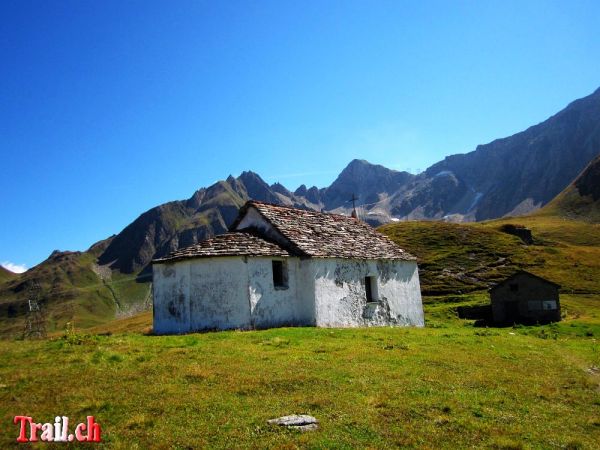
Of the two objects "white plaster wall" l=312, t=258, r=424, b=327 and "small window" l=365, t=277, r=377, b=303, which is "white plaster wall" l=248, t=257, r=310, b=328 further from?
"small window" l=365, t=277, r=377, b=303

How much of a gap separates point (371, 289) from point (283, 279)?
20.6 ft

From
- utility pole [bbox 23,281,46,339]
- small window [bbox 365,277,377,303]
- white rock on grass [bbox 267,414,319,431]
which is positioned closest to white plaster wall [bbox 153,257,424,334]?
small window [bbox 365,277,377,303]

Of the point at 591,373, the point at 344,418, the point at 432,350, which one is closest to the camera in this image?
the point at 344,418

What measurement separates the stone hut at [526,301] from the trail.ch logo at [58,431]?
35.1m

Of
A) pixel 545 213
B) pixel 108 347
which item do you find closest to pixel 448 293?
pixel 108 347

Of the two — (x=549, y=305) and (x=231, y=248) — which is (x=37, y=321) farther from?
(x=549, y=305)

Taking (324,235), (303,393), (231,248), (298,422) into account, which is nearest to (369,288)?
(324,235)

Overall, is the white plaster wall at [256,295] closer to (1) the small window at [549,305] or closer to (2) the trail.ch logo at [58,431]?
(2) the trail.ch logo at [58,431]

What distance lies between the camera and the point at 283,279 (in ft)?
75.3

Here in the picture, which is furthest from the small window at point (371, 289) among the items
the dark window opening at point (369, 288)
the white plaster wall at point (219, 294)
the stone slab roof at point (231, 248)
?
the white plaster wall at point (219, 294)

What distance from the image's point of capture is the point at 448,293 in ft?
192

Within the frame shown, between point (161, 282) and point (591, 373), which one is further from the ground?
point (161, 282)

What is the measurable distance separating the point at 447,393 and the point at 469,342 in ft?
30.9

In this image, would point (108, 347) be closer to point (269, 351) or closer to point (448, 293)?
point (269, 351)
